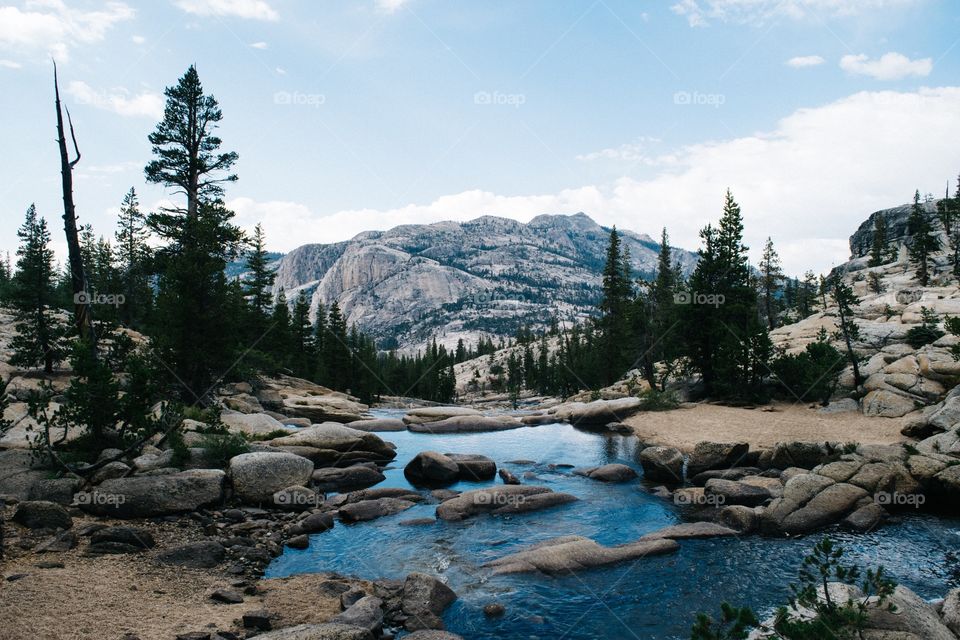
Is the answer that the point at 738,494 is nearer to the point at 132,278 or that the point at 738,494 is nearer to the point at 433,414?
the point at 433,414

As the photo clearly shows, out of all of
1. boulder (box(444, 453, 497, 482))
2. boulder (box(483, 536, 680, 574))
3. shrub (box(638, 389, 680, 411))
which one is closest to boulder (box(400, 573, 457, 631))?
boulder (box(483, 536, 680, 574))

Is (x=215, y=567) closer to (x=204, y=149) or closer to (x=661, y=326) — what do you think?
(x=204, y=149)

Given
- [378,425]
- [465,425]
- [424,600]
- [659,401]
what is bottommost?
[465,425]

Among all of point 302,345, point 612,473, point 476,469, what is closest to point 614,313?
point 612,473

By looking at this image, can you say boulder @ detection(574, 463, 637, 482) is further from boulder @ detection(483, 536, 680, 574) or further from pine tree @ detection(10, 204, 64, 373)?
pine tree @ detection(10, 204, 64, 373)

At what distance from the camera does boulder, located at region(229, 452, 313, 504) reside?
55.7ft

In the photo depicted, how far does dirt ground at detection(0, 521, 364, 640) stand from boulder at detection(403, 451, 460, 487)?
10248 mm

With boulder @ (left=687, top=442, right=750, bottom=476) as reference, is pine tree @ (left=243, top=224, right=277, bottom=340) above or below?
above

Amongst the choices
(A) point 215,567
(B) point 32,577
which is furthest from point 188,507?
(B) point 32,577

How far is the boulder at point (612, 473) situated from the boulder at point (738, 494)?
4.38 meters

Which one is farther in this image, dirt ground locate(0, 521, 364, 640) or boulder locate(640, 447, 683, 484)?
boulder locate(640, 447, 683, 484)

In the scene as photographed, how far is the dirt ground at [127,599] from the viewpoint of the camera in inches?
322

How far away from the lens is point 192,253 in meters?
28.2

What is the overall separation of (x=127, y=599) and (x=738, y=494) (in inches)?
695
